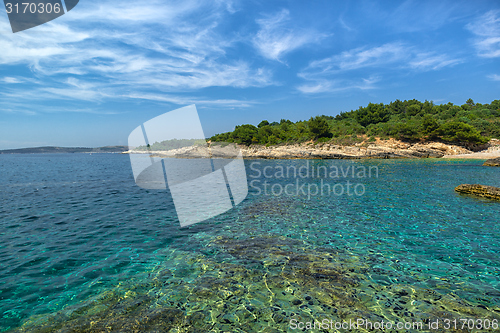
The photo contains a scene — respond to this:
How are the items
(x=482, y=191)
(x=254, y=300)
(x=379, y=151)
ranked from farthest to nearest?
(x=379, y=151)
(x=482, y=191)
(x=254, y=300)

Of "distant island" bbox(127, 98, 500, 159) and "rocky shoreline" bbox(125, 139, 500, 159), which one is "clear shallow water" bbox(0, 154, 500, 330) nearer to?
"distant island" bbox(127, 98, 500, 159)

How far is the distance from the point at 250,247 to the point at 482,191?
22.3 metres

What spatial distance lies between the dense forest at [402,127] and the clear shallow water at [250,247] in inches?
2741

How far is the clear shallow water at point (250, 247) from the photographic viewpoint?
6.93 meters

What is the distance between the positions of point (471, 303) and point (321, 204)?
12318 mm

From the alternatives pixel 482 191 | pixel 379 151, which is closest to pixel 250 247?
pixel 482 191

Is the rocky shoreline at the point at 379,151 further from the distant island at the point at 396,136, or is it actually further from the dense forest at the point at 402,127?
the dense forest at the point at 402,127

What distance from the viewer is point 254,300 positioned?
6.46m

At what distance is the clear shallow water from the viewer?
6.93 m

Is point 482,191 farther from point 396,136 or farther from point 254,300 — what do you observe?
point 396,136

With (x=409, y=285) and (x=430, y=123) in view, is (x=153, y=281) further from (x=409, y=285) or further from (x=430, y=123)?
(x=430, y=123)
